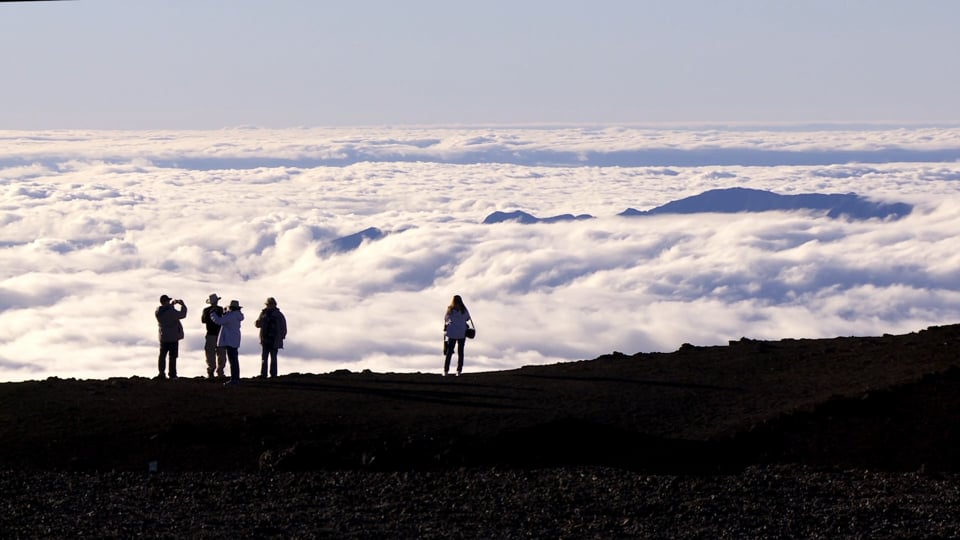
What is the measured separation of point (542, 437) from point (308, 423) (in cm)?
368

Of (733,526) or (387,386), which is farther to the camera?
(387,386)

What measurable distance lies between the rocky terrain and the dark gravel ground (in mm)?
41

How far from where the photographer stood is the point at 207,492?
18219mm

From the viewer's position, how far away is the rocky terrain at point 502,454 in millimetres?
16750

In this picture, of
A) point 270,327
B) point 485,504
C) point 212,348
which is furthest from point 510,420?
point 212,348

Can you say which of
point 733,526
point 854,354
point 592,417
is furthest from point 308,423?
point 854,354

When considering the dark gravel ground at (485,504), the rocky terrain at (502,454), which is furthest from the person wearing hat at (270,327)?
the dark gravel ground at (485,504)

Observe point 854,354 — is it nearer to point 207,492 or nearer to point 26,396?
point 207,492

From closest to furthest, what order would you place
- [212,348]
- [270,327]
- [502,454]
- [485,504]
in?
[485,504] < [502,454] < [270,327] < [212,348]

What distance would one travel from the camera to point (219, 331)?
2586 cm

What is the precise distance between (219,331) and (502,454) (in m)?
8.25

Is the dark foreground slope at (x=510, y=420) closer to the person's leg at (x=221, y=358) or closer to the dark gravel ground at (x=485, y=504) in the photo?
the dark gravel ground at (x=485, y=504)

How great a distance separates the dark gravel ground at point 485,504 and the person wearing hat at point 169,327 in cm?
721

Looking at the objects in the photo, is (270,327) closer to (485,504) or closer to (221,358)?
(221,358)
